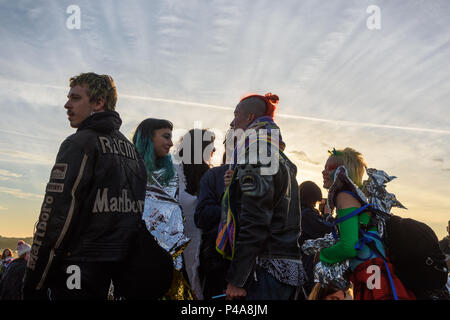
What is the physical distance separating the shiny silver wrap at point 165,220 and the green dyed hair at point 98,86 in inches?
40.0

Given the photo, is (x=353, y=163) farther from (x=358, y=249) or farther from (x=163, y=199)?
(x=163, y=199)

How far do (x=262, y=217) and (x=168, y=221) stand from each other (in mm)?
1234

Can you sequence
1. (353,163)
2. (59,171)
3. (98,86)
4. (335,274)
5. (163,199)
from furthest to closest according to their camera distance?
(353,163)
(163,199)
(335,274)
(98,86)
(59,171)

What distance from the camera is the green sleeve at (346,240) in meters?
3.04

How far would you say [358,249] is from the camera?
Answer: 3090 mm

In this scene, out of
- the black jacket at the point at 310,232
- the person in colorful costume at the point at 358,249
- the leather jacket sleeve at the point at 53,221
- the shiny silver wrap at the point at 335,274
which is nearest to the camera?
the leather jacket sleeve at the point at 53,221

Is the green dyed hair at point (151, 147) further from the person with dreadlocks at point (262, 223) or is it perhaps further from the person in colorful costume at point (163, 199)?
the person with dreadlocks at point (262, 223)

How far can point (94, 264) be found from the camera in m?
2.17

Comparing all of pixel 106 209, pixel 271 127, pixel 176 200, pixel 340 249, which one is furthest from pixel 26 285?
pixel 340 249

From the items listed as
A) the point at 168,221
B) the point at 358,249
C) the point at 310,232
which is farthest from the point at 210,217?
the point at 310,232

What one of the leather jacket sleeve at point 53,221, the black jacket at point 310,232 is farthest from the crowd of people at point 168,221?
the black jacket at point 310,232

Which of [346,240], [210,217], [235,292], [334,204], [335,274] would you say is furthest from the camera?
[210,217]

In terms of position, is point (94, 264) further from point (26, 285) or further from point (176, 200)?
point (176, 200)
